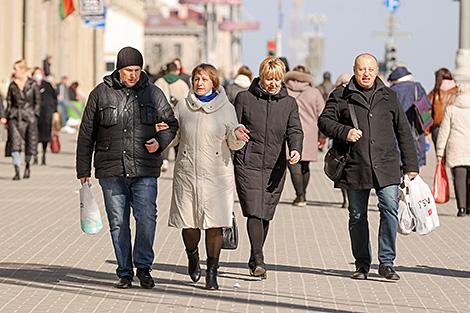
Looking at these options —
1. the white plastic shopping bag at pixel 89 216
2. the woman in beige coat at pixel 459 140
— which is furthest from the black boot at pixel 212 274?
the woman in beige coat at pixel 459 140

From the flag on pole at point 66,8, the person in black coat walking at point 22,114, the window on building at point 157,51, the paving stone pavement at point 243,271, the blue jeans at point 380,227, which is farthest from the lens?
the window on building at point 157,51

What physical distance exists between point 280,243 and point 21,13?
90.6 feet

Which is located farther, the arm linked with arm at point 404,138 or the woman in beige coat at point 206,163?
the arm linked with arm at point 404,138

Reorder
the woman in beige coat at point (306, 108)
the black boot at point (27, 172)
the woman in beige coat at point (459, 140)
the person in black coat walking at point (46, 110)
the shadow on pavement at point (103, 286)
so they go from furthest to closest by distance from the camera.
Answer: the person in black coat walking at point (46, 110), the black boot at point (27, 172), the woman in beige coat at point (306, 108), the woman in beige coat at point (459, 140), the shadow on pavement at point (103, 286)

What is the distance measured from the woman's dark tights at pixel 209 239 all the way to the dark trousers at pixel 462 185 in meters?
5.91

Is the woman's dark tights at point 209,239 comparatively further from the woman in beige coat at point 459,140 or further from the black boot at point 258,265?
the woman in beige coat at point 459,140

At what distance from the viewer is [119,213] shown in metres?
8.34

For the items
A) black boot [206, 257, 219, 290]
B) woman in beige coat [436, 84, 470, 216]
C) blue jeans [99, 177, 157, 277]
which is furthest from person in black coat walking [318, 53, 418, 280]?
woman in beige coat [436, 84, 470, 216]

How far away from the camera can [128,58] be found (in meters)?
8.16

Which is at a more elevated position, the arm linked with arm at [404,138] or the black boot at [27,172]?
the arm linked with arm at [404,138]

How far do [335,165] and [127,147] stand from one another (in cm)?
163

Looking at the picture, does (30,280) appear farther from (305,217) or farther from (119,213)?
(305,217)

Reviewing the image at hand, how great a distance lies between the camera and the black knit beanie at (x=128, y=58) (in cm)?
815

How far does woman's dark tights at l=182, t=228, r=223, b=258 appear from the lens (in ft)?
27.7
